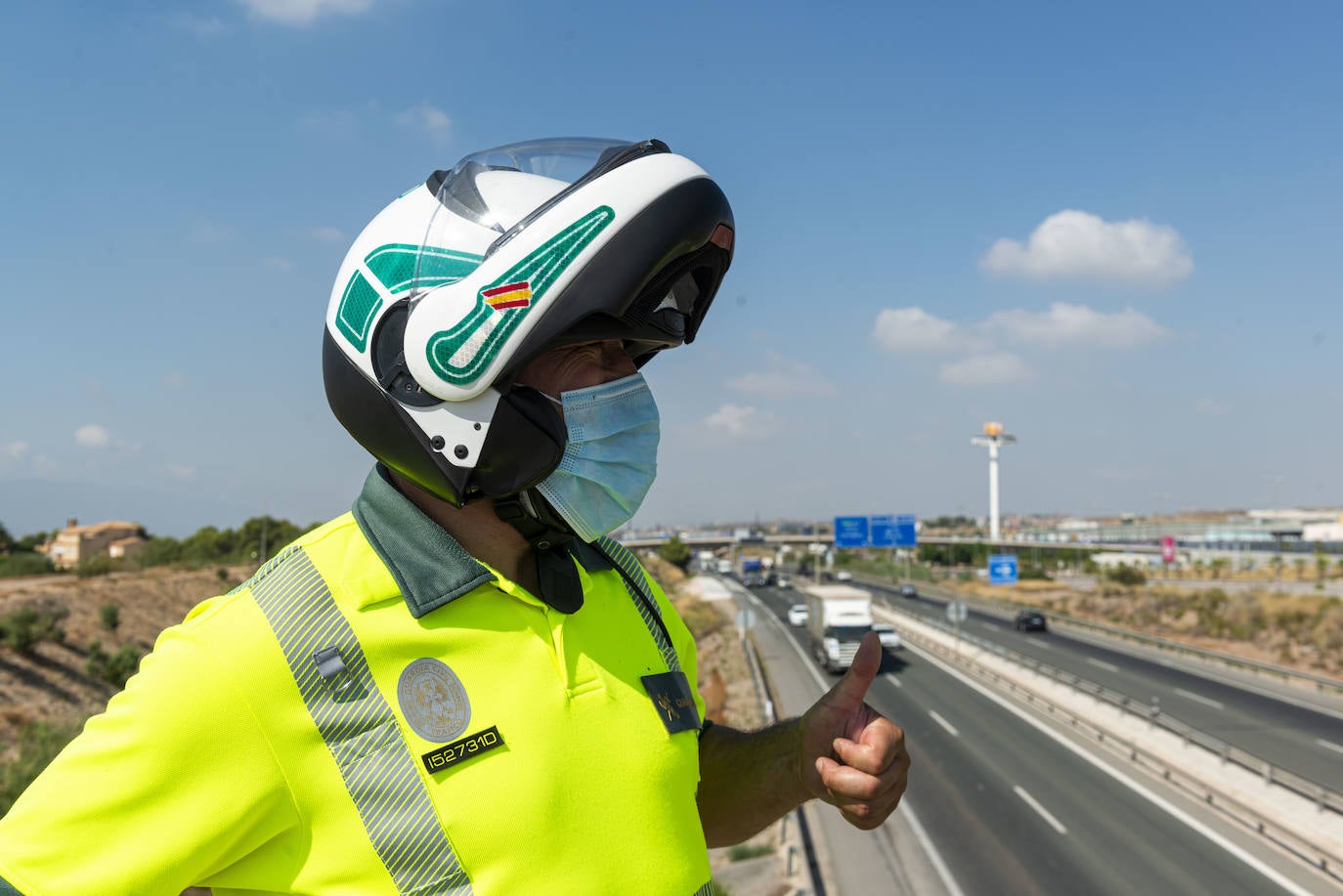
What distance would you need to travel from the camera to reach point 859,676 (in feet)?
6.27

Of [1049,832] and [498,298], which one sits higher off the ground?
[498,298]

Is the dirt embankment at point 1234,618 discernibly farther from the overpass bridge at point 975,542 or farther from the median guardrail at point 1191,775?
the overpass bridge at point 975,542

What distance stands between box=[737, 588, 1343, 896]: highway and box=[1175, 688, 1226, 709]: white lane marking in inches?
221

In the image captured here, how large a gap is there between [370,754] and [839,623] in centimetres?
3145

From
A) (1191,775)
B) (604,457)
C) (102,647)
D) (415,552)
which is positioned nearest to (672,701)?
(604,457)

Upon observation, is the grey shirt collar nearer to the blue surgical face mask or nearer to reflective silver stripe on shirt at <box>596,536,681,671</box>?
the blue surgical face mask

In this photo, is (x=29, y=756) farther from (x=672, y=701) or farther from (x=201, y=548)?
(x=201, y=548)

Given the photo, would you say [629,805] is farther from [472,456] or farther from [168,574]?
[168,574]

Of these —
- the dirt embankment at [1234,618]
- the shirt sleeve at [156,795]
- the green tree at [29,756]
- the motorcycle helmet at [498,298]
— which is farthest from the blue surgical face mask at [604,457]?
the dirt embankment at [1234,618]

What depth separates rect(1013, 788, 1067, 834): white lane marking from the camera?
573 inches

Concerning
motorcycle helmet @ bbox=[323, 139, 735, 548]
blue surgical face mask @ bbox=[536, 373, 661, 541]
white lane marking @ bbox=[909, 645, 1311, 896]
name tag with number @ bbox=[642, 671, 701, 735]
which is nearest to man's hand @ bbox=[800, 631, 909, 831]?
name tag with number @ bbox=[642, 671, 701, 735]

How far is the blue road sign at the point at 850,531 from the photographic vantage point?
36500mm

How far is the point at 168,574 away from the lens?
1641 inches

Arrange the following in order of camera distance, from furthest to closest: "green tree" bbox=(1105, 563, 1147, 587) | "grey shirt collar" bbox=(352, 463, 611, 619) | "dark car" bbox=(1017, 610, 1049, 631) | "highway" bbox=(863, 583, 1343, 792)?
"green tree" bbox=(1105, 563, 1147, 587) < "dark car" bbox=(1017, 610, 1049, 631) < "highway" bbox=(863, 583, 1343, 792) < "grey shirt collar" bbox=(352, 463, 611, 619)
